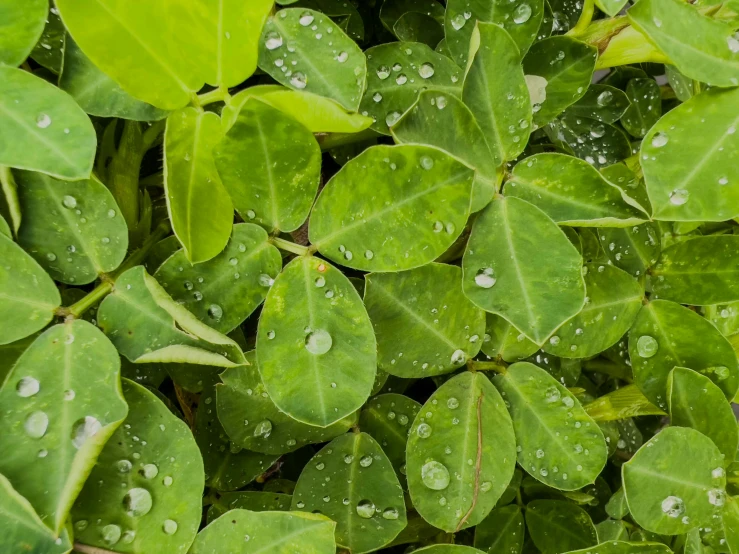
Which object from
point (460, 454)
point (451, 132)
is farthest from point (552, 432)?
point (451, 132)

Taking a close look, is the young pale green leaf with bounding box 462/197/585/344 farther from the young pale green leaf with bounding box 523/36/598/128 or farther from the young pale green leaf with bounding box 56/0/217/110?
the young pale green leaf with bounding box 56/0/217/110

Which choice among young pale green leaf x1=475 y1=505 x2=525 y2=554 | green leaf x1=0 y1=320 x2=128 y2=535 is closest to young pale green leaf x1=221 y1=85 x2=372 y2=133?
green leaf x1=0 y1=320 x2=128 y2=535

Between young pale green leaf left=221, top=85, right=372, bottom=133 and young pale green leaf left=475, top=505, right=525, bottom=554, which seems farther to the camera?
young pale green leaf left=475, top=505, right=525, bottom=554

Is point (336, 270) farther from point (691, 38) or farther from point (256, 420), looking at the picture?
point (691, 38)

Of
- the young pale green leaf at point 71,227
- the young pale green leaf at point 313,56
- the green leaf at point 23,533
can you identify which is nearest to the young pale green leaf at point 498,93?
the young pale green leaf at point 313,56

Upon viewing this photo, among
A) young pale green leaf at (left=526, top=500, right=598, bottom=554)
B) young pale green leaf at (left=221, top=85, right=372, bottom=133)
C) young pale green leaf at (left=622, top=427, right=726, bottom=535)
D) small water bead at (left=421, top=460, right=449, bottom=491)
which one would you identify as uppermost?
young pale green leaf at (left=221, top=85, right=372, bottom=133)

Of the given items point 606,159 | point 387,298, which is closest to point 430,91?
point 387,298

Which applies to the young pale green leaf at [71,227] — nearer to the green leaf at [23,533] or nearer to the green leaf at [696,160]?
the green leaf at [23,533]
